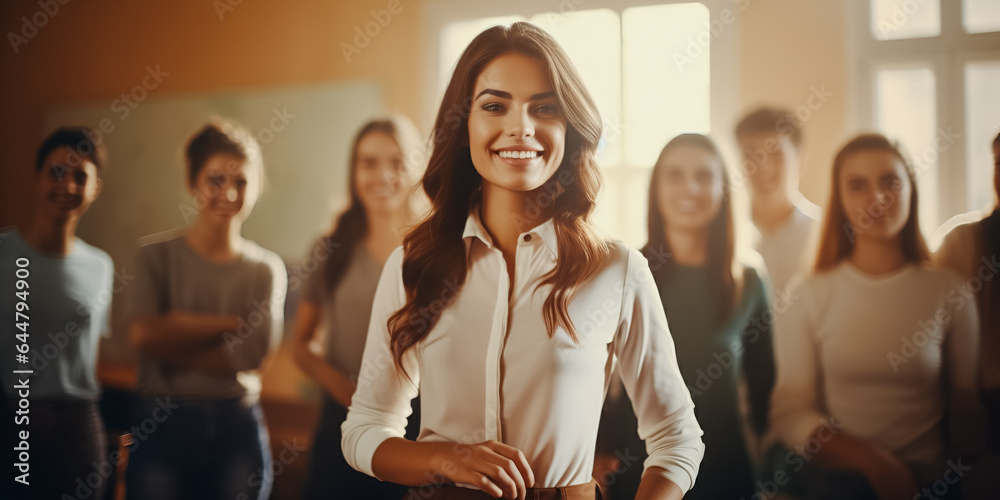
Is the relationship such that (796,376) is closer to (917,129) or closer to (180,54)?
(917,129)

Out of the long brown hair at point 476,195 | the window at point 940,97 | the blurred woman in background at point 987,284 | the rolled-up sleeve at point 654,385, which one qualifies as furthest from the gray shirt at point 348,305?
the blurred woman in background at point 987,284

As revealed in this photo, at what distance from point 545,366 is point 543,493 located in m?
0.23

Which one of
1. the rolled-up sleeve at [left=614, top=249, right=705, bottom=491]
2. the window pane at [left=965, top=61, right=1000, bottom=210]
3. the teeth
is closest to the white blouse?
the rolled-up sleeve at [left=614, top=249, right=705, bottom=491]

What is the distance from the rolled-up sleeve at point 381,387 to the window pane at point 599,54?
0.50 m

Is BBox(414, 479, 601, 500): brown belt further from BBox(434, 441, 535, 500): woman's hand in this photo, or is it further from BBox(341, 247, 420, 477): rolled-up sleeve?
BBox(341, 247, 420, 477): rolled-up sleeve

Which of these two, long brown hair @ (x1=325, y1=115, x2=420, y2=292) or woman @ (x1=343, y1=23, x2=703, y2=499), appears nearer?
woman @ (x1=343, y1=23, x2=703, y2=499)

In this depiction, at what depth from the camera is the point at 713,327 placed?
1.26 metres

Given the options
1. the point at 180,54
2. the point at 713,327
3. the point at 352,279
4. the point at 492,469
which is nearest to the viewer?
the point at 492,469

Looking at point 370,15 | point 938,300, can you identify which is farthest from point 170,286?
point 938,300

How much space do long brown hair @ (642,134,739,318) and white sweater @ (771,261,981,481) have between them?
0.15 m

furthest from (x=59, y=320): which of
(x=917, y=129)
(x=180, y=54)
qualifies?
(x=917, y=129)

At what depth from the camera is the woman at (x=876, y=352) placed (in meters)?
1.23

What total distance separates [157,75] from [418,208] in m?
0.77

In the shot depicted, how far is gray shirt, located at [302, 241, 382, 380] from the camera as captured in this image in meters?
1.36
